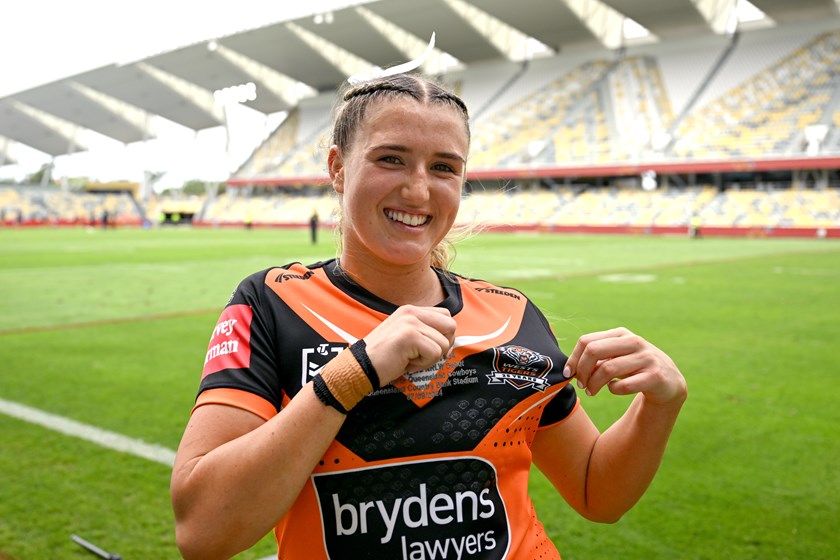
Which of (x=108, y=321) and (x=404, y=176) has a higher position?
(x=404, y=176)

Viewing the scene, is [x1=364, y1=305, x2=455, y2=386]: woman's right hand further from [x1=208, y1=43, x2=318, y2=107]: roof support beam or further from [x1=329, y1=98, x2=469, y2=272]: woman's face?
[x1=208, y1=43, x2=318, y2=107]: roof support beam

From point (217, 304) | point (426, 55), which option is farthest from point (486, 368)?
point (217, 304)

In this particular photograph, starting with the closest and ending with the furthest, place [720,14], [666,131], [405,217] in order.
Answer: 1. [405,217]
2. [666,131]
3. [720,14]

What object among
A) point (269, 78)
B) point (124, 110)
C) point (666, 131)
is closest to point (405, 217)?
point (666, 131)

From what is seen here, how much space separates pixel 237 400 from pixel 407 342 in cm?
39

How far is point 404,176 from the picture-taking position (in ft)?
5.85

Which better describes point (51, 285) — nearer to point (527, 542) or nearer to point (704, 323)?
point (704, 323)

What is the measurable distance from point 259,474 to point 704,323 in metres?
9.56

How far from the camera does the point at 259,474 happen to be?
1.51 metres

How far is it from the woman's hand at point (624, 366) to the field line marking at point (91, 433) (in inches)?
130

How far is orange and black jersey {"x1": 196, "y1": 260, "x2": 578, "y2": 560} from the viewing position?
1692 mm

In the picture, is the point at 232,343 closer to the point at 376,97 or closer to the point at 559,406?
the point at 376,97

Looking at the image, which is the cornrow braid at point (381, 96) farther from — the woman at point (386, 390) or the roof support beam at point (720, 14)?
the roof support beam at point (720, 14)

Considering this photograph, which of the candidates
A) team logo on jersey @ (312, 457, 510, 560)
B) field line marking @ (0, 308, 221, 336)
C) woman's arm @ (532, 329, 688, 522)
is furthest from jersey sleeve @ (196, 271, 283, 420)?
field line marking @ (0, 308, 221, 336)
